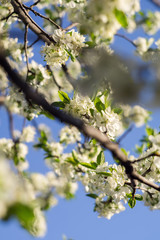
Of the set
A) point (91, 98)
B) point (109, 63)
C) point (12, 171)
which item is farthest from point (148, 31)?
point (12, 171)

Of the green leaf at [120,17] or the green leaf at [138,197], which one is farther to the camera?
the green leaf at [138,197]

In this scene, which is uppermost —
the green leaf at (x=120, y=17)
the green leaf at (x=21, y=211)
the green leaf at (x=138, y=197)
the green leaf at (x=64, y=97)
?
the green leaf at (x=64, y=97)

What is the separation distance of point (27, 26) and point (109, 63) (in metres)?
1.37

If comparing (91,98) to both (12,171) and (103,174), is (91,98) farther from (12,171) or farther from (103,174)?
(12,171)

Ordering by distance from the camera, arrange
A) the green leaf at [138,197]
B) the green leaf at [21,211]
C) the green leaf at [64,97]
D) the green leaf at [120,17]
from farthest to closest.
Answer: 1. the green leaf at [138,197]
2. the green leaf at [64,97]
3. the green leaf at [120,17]
4. the green leaf at [21,211]

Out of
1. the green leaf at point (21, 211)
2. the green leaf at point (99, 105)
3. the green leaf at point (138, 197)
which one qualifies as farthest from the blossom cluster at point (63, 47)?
the green leaf at point (21, 211)

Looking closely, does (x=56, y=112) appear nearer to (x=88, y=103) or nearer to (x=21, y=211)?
(x=21, y=211)

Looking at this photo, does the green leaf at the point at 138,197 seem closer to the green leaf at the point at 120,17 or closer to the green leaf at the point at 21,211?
the green leaf at the point at 120,17

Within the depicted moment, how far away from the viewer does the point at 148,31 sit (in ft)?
14.8

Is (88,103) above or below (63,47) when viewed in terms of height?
below

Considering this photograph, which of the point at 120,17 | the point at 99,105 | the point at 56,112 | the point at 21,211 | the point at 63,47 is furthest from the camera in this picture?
the point at 63,47

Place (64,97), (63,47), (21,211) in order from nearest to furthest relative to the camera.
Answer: (21,211) → (64,97) → (63,47)

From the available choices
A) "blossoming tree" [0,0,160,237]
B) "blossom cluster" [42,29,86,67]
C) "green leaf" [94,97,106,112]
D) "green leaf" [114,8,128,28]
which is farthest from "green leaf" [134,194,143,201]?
"green leaf" [114,8,128,28]

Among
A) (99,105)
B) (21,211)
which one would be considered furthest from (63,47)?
(21,211)
